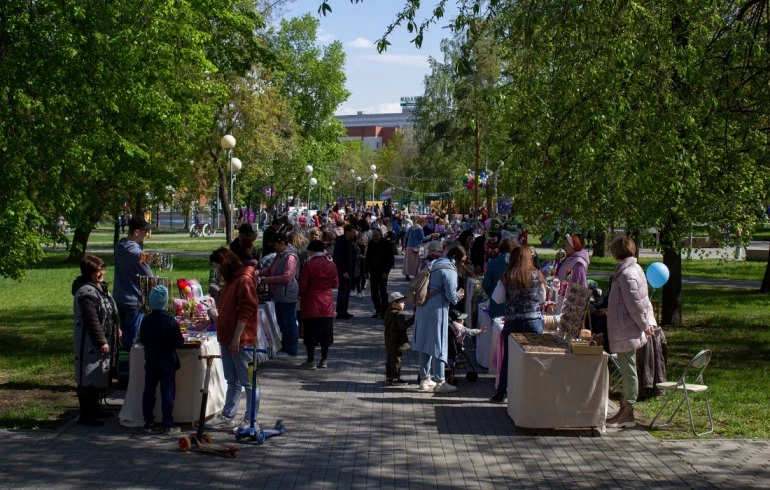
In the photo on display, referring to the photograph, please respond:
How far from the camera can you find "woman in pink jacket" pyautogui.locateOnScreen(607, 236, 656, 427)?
378 inches

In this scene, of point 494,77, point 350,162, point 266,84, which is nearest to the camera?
point 266,84

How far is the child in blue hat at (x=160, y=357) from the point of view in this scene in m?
9.31

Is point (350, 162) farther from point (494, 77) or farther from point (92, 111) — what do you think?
point (92, 111)

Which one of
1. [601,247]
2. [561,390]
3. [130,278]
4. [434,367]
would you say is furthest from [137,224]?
[601,247]

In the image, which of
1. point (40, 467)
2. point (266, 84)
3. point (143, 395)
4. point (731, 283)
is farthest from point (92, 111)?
point (266, 84)

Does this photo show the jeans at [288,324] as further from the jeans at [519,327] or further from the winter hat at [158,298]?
the winter hat at [158,298]

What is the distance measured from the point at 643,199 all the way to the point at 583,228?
1.04 meters

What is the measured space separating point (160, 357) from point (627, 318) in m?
4.51

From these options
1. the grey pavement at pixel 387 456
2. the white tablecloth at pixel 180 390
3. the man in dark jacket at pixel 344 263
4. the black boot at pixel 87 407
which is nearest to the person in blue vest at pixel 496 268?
the grey pavement at pixel 387 456

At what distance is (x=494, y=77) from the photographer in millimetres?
59219

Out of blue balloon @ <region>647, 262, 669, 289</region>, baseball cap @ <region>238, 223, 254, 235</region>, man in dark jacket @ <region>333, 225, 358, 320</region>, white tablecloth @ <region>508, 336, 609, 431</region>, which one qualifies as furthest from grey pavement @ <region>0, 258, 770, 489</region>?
man in dark jacket @ <region>333, 225, 358, 320</region>

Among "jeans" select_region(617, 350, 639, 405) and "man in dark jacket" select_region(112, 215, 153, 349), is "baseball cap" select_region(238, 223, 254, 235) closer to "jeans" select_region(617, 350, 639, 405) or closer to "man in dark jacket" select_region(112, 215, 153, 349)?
"man in dark jacket" select_region(112, 215, 153, 349)

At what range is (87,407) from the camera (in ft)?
32.2

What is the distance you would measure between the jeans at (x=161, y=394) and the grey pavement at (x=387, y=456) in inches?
8.4
